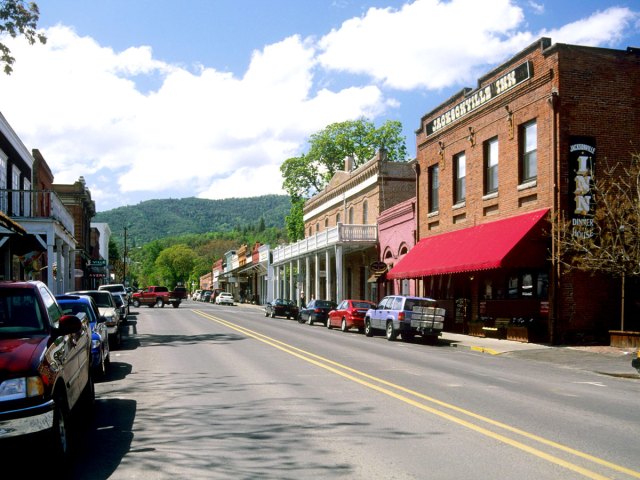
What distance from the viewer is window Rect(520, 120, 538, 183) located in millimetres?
24688

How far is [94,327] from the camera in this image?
13.6 m

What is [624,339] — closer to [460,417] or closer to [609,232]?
[609,232]

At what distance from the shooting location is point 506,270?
26.2 m

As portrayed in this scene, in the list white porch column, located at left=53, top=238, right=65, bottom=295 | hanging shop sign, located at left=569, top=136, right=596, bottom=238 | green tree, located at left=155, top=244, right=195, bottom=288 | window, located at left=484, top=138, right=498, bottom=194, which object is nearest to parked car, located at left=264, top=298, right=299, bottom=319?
white porch column, located at left=53, top=238, right=65, bottom=295

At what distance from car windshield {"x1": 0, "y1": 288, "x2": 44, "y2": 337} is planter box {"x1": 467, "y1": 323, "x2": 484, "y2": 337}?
21.1 meters

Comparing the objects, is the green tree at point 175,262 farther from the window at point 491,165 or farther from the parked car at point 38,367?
the parked car at point 38,367

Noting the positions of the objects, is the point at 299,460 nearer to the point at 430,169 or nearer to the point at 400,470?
the point at 400,470

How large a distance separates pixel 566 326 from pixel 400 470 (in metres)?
17.7

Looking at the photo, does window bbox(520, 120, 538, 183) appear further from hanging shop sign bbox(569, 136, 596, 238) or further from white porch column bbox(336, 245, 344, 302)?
white porch column bbox(336, 245, 344, 302)

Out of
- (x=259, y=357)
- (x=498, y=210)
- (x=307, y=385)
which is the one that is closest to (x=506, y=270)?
(x=498, y=210)

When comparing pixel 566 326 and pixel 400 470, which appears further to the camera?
pixel 566 326

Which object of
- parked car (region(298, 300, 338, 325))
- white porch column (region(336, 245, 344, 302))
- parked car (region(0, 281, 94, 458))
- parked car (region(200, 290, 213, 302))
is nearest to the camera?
parked car (region(0, 281, 94, 458))

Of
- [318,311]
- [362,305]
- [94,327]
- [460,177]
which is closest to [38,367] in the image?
[94,327]

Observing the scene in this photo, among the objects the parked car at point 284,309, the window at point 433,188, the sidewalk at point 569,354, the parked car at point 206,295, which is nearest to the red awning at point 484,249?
the window at point 433,188
